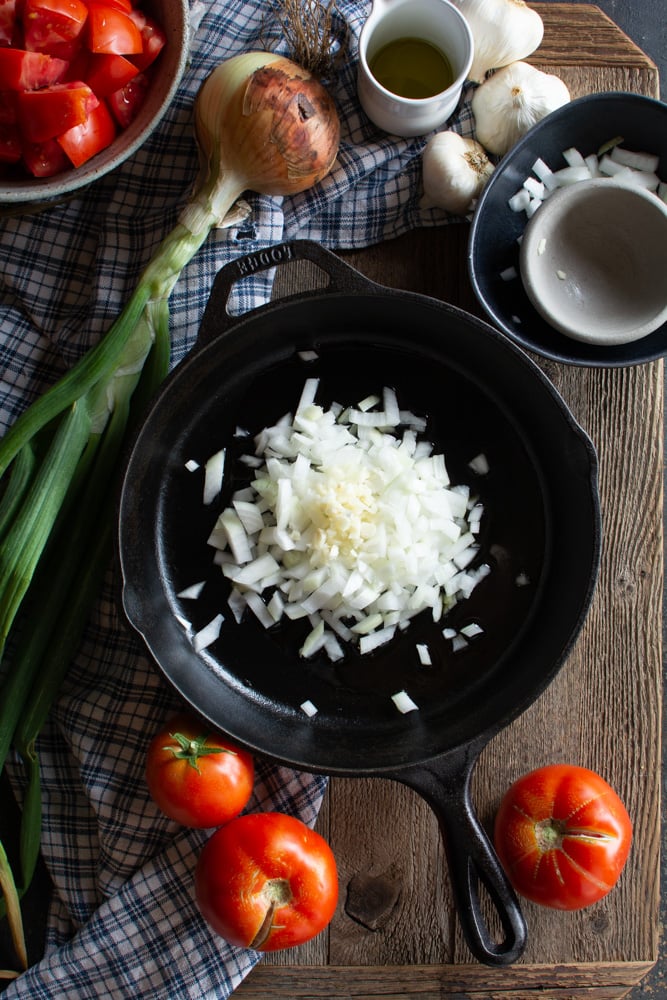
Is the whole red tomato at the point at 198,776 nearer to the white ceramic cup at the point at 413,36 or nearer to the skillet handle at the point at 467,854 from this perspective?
the skillet handle at the point at 467,854

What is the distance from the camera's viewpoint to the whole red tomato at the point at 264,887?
1.41m

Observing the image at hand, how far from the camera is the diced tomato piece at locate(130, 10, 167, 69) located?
4.93 feet

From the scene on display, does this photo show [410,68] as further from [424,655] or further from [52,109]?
[424,655]

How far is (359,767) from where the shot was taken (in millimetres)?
1511

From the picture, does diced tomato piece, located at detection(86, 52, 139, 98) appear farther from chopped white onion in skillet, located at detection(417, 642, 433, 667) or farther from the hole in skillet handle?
chopped white onion in skillet, located at detection(417, 642, 433, 667)

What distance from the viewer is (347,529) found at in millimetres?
1478

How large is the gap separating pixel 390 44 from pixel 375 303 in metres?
0.51

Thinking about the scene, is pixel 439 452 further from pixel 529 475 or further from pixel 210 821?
pixel 210 821

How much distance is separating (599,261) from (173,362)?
0.83m

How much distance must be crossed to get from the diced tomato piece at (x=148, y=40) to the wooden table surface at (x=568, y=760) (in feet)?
1.53

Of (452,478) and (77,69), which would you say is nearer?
(77,69)

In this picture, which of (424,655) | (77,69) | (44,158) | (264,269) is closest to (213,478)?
(264,269)

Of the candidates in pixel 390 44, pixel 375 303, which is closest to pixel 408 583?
pixel 375 303

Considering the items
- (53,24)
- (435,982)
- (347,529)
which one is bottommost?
(435,982)
